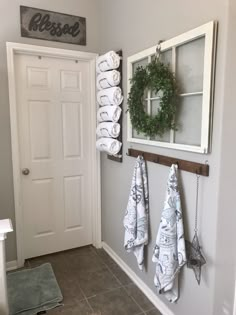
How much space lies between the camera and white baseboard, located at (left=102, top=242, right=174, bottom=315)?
1972mm

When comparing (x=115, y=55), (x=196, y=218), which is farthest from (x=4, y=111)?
(x=196, y=218)

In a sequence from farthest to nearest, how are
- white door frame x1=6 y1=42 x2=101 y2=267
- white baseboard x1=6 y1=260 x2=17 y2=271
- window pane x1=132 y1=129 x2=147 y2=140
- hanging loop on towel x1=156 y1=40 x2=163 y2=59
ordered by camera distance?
white baseboard x1=6 y1=260 x2=17 y2=271 → white door frame x1=6 y1=42 x2=101 y2=267 → window pane x1=132 y1=129 x2=147 y2=140 → hanging loop on towel x1=156 y1=40 x2=163 y2=59

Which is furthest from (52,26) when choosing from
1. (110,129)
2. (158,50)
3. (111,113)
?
(158,50)

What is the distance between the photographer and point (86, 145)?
2.86 metres

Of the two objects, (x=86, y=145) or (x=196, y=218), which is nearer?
(x=196, y=218)

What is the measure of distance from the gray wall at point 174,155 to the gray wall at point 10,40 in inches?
5.8

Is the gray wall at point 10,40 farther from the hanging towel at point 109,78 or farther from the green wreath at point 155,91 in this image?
the green wreath at point 155,91

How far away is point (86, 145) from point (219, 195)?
1743 millimetres

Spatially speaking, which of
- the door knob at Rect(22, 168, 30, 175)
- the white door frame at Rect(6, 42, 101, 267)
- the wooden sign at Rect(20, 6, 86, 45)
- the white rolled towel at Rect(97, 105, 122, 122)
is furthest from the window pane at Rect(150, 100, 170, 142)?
the door knob at Rect(22, 168, 30, 175)

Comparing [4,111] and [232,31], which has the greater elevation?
[232,31]

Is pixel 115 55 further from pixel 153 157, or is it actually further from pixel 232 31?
pixel 232 31

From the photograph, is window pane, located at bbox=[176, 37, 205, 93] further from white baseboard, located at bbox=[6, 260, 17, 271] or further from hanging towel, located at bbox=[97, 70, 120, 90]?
white baseboard, located at bbox=[6, 260, 17, 271]

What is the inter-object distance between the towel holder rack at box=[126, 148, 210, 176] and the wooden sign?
4.37 ft


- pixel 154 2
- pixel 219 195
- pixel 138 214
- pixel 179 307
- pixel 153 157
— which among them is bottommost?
pixel 179 307
